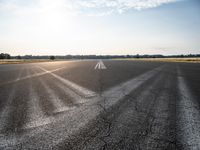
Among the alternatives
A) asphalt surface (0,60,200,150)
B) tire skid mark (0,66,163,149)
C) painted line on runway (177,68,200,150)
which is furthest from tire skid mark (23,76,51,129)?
painted line on runway (177,68,200,150)

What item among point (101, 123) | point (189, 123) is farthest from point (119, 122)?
point (189, 123)

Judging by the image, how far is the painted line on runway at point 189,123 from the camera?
2.93 meters

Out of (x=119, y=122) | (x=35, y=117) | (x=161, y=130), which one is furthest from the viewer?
(x=35, y=117)

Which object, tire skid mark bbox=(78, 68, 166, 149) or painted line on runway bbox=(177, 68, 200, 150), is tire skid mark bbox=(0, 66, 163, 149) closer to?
tire skid mark bbox=(78, 68, 166, 149)

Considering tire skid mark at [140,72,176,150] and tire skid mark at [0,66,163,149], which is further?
tire skid mark at [0,66,163,149]

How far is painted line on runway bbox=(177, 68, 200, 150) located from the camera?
2932 mm

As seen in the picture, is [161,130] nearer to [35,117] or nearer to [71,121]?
[71,121]

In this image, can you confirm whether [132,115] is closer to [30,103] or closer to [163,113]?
[163,113]

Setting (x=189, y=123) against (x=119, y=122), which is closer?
(x=189, y=123)

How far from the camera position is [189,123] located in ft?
12.3

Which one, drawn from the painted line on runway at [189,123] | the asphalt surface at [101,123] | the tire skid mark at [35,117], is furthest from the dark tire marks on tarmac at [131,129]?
the tire skid mark at [35,117]

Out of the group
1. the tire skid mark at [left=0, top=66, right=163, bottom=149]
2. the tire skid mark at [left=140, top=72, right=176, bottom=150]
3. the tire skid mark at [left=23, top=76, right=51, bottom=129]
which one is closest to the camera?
the tire skid mark at [left=140, top=72, right=176, bottom=150]

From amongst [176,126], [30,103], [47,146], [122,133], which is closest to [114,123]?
[122,133]

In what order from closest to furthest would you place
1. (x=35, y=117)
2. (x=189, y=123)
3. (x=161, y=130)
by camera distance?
(x=161, y=130) → (x=189, y=123) → (x=35, y=117)
